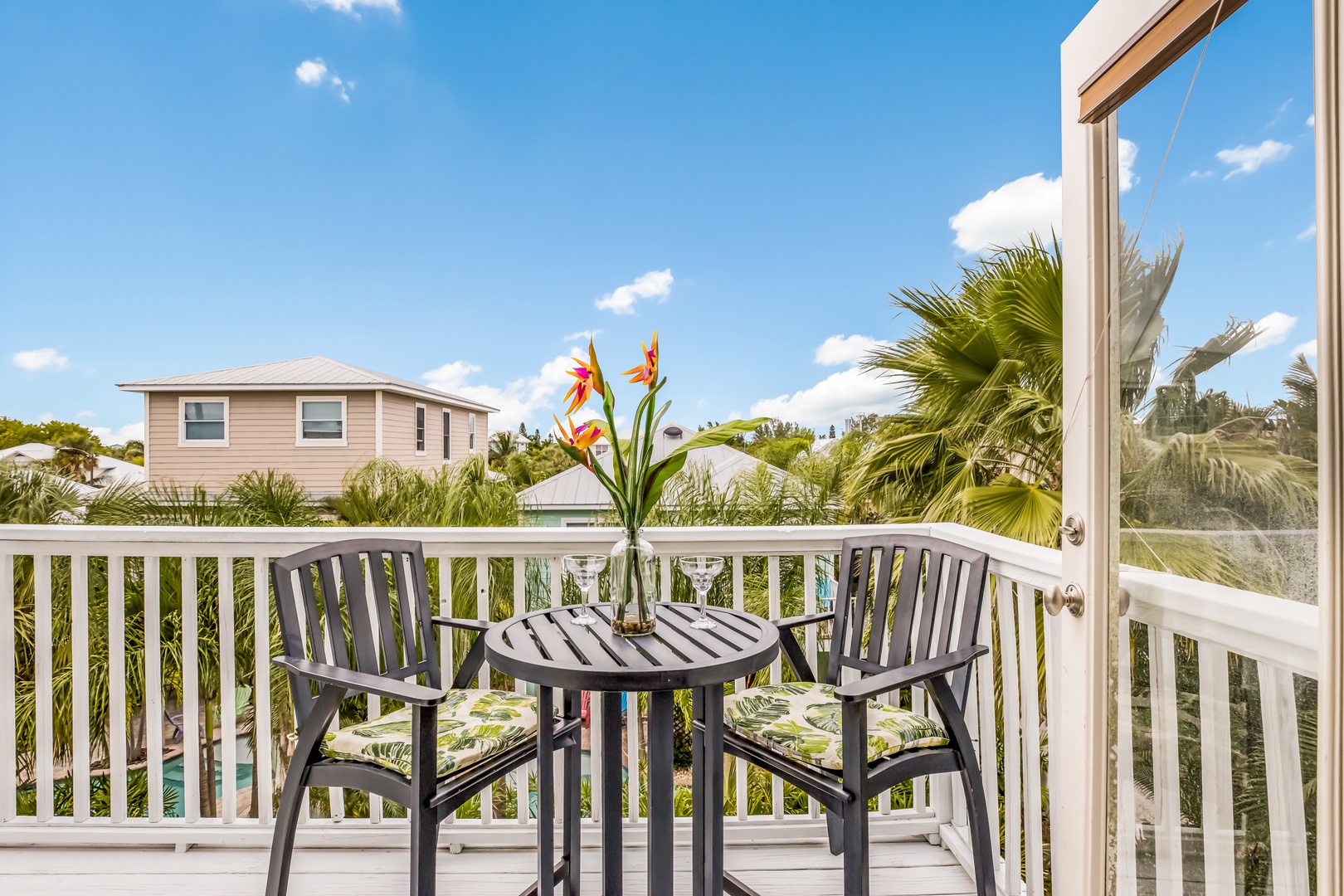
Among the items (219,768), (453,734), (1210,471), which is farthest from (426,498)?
(1210,471)

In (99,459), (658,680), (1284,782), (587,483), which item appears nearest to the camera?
(1284,782)

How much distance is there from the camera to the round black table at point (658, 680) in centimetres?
143

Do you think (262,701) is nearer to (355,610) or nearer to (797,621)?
(355,610)

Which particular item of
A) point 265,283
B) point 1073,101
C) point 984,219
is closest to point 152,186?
point 265,283

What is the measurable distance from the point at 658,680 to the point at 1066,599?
0.79 meters

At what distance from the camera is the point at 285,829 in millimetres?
1682

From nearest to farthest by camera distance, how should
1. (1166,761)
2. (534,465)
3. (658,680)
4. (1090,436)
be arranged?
1. (1166,761)
2. (1090,436)
3. (658,680)
4. (534,465)

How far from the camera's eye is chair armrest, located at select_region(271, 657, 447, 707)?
1.45m

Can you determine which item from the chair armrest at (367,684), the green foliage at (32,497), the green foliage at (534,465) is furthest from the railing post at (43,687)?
the green foliage at (534,465)

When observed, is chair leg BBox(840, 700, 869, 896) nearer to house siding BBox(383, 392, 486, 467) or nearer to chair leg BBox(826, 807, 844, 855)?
chair leg BBox(826, 807, 844, 855)

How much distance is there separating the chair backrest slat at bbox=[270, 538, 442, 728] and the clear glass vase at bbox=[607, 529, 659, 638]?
58cm

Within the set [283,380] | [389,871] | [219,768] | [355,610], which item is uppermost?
[283,380]

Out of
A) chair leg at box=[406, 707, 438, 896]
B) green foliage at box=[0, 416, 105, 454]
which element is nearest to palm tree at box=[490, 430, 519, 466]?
green foliage at box=[0, 416, 105, 454]

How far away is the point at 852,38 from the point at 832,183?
3195 millimetres
